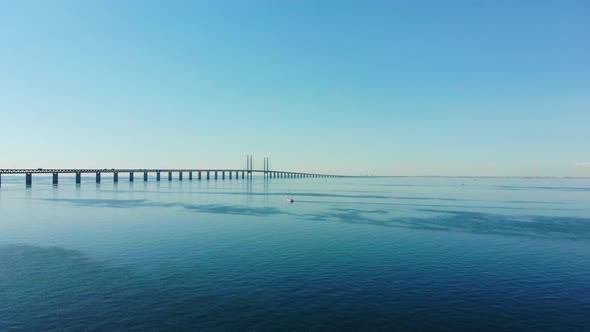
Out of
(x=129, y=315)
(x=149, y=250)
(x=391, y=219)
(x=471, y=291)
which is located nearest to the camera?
(x=129, y=315)

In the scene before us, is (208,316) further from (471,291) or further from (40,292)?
(471,291)

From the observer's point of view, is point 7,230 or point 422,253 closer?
point 422,253

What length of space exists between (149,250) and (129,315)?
1731cm

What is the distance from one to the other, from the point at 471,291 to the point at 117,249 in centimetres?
3226

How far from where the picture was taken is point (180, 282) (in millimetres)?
25531

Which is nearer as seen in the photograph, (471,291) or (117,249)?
(471,291)

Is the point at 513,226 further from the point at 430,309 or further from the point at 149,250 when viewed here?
the point at 149,250

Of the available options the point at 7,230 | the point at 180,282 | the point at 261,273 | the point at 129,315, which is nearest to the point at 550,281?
the point at 261,273

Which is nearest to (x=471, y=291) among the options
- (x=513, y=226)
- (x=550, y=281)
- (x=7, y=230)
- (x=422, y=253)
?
(x=550, y=281)

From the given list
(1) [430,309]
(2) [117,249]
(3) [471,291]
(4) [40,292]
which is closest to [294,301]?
(1) [430,309]

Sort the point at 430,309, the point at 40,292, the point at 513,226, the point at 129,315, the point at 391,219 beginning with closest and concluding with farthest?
Answer: the point at 129,315 < the point at 430,309 < the point at 40,292 < the point at 513,226 < the point at 391,219

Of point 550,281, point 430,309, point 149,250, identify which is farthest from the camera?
point 149,250

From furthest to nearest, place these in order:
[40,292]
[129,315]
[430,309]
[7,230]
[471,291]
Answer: [7,230], [471,291], [40,292], [430,309], [129,315]

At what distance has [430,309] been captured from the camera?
2114cm
